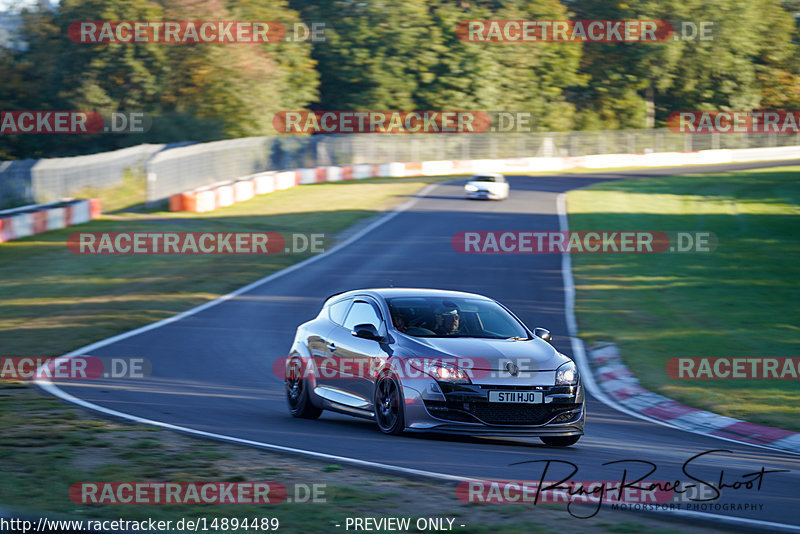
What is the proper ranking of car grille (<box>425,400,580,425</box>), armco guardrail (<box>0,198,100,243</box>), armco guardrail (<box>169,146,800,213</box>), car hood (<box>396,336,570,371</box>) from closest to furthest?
car grille (<box>425,400,580,425</box>), car hood (<box>396,336,570,371</box>), armco guardrail (<box>0,198,100,243</box>), armco guardrail (<box>169,146,800,213</box>)

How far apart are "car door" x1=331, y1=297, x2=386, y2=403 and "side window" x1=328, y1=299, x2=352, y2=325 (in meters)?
0.14

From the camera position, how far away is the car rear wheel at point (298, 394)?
1149 centimetres

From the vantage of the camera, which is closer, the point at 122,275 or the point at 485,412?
the point at 485,412

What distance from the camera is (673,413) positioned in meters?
12.6

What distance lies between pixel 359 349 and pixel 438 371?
54.2 inches

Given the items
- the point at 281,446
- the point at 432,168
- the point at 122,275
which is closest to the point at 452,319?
the point at 281,446

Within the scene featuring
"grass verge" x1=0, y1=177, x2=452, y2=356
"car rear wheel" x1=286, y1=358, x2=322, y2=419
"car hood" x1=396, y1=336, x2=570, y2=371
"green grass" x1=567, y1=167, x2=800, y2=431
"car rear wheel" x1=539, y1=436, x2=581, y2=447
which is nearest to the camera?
"car hood" x1=396, y1=336, x2=570, y2=371

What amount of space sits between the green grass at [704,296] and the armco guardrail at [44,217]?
1673 centimetres

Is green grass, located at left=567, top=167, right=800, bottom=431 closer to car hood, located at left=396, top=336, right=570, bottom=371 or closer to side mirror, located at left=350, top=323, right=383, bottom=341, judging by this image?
car hood, located at left=396, top=336, right=570, bottom=371

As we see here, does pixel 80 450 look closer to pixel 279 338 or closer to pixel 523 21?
pixel 279 338

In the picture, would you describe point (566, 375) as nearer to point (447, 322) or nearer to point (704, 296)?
point (447, 322)

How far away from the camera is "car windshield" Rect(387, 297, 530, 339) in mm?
10562

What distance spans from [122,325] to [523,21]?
230ft

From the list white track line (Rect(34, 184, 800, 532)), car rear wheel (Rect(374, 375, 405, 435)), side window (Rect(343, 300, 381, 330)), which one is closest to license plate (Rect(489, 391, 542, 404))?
car rear wheel (Rect(374, 375, 405, 435))
